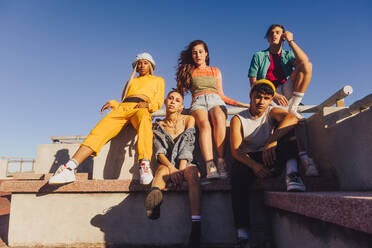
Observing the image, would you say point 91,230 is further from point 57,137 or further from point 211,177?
point 57,137

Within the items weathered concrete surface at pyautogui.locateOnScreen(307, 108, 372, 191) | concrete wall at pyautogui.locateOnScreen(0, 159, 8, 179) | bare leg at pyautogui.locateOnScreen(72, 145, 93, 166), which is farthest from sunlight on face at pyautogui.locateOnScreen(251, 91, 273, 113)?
concrete wall at pyautogui.locateOnScreen(0, 159, 8, 179)

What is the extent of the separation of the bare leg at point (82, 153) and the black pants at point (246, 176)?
1.79m

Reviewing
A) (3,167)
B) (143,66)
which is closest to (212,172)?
(143,66)

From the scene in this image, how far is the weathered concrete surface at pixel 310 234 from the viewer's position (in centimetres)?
129

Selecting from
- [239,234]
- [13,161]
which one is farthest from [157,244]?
[13,161]

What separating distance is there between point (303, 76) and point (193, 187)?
82.0 inches

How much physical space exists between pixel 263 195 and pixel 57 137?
191 inches

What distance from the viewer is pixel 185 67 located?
3982 millimetres

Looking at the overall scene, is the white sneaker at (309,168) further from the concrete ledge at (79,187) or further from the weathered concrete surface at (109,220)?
the concrete ledge at (79,187)

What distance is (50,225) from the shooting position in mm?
2875

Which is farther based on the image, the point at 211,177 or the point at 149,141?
the point at 149,141

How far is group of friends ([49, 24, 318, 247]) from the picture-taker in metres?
2.47

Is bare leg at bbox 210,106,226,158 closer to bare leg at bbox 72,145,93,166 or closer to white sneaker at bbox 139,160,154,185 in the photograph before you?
white sneaker at bbox 139,160,154,185

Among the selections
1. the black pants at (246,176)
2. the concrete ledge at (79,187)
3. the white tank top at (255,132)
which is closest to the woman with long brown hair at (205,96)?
the black pants at (246,176)
